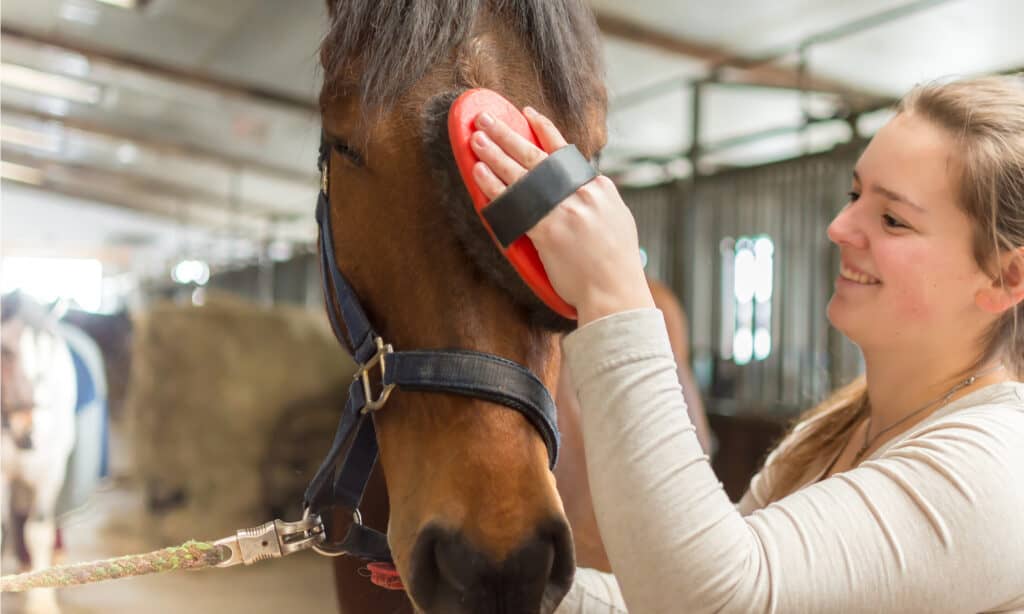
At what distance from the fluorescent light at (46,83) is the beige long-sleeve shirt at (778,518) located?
917mm

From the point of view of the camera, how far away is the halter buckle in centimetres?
58

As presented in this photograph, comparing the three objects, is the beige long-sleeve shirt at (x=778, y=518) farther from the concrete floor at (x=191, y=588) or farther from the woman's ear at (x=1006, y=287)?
the concrete floor at (x=191, y=588)

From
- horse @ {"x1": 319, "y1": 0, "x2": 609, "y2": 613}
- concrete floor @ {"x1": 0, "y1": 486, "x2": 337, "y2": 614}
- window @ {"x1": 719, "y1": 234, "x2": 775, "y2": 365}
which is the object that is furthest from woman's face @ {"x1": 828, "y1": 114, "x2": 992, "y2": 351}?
window @ {"x1": 719, "y1": 234, "x2": 775, "y2": 365}

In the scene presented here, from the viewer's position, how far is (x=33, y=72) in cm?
106

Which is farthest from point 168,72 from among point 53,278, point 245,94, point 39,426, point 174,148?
point 39,426

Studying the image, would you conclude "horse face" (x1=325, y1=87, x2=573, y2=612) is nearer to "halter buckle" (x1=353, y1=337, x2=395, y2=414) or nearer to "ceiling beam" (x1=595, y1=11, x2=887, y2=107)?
"halter buckle" (x1=353, y1=337, x2=395, y2=414)

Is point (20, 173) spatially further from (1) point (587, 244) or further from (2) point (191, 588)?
(1) point (587, 244)

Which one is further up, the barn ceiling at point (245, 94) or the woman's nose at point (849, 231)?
the barn ceiling at point (245, 94)

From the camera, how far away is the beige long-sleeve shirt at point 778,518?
0.46 m

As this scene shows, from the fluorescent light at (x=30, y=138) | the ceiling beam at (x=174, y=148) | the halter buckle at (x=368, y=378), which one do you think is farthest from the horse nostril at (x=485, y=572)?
the fluorescent light at (x=30, y=138)

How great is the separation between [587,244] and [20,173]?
86cm

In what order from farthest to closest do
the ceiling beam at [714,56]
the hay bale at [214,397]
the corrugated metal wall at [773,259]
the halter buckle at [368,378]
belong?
the ceiling beam at [714,56] → the corrugated metal wall at [773,259] → the hay bale at [214,397] → the halter buckle at [368,378]

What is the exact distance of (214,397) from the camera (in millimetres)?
2051

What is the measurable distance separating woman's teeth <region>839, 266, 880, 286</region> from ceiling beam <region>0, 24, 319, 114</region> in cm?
55
